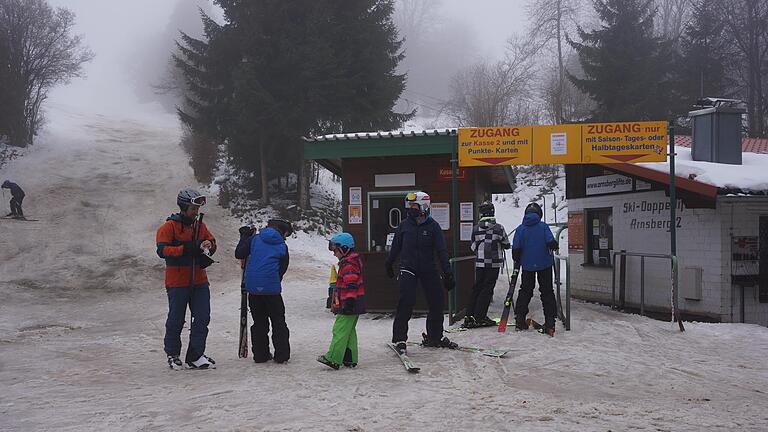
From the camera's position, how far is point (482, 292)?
859 cm

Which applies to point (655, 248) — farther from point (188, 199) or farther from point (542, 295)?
point (188, 199)

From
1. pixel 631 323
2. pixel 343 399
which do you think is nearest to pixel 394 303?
pixel 631 323

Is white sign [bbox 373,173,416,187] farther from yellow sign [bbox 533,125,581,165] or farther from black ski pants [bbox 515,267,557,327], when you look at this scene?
black ski pants [bbox 515,267,557,327]

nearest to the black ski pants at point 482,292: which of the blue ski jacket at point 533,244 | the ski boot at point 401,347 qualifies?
the blue ski jacket at point 533,244

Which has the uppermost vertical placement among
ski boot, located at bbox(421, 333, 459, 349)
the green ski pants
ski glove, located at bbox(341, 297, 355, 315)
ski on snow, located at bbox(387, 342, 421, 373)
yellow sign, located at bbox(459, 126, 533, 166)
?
yellow sign, located at bbox(459, 126, 533, 166)

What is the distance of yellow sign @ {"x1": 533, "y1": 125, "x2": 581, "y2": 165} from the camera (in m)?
9.30

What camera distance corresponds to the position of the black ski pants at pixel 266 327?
646 cm

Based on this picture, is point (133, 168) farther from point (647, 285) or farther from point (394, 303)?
point (647, 285)

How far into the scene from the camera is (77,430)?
4316 millimetres

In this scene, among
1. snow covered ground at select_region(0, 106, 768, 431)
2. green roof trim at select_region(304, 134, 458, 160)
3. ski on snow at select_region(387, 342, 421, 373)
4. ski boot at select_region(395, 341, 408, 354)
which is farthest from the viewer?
green roof trim at select_region(304, 134, 458, 160)

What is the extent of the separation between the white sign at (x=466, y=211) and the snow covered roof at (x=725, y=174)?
9.76 ft

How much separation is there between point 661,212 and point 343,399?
307 inches

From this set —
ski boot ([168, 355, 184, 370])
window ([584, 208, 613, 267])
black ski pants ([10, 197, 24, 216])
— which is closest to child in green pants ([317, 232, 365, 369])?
ski boot ([168, 355, 184, 370])

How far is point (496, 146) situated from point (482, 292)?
234cm
